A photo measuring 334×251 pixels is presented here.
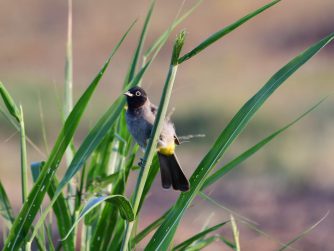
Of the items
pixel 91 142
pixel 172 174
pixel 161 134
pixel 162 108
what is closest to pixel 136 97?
pixel 161 134

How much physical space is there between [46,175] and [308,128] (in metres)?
7.58

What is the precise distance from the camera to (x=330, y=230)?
5.18 m

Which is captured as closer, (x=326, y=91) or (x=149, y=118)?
(x=149, y=118)

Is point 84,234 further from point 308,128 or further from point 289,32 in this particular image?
point 289,32

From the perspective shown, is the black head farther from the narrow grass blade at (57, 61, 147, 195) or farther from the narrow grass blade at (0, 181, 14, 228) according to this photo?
the narrow grass blade at (0, 181, 14, 228)

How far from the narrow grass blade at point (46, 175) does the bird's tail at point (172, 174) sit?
10.5 inches

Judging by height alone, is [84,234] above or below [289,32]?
below

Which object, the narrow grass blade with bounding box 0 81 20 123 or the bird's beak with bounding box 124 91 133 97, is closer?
the narrow grass blade with bounding box 0 81 20 123

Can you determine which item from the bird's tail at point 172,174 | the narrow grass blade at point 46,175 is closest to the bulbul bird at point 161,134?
the bird's tail at point 172,174

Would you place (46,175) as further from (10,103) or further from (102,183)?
(102,183)

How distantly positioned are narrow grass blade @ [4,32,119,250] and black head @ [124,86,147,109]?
38 centimetres

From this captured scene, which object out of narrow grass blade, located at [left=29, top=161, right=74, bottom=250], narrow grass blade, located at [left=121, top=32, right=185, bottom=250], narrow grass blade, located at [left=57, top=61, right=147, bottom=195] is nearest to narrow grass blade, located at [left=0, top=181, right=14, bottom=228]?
narrow grass blade, located at [left=29, top=161, right=74, bottom=250]

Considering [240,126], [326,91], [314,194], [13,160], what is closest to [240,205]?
[314,194]

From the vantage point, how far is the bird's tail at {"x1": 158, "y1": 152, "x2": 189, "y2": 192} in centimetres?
199
